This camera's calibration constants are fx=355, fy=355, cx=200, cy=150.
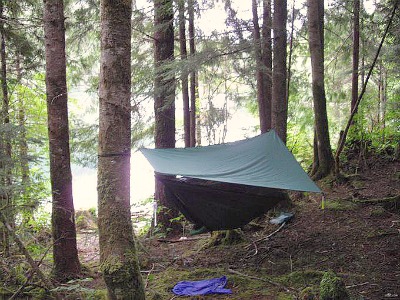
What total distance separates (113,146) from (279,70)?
2876 millimetres

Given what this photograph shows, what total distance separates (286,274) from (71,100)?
5.70 m

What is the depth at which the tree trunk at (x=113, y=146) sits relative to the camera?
1.89 meters

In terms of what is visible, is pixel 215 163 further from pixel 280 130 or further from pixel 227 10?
pixel 227 10

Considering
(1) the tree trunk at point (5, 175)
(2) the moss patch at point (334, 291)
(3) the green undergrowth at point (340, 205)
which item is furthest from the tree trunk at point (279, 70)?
(1) the tree trunk at point (5, 175)

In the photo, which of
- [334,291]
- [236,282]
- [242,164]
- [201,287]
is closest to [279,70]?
[242,164]

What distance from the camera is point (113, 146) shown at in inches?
75.3

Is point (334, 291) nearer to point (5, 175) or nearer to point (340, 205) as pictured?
point (340, 205)

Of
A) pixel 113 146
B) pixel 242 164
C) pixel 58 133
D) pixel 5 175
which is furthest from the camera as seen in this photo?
pixel 242 164

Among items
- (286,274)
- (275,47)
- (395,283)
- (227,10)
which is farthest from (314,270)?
(227,10)

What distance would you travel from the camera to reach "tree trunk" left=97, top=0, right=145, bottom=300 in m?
1.89

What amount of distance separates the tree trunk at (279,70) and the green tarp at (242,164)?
67 centimetres

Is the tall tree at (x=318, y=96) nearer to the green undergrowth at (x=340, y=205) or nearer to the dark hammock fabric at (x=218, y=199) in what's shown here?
the green undergrowth at (x=340, y=205)

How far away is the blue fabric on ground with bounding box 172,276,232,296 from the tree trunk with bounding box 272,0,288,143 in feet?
6.77

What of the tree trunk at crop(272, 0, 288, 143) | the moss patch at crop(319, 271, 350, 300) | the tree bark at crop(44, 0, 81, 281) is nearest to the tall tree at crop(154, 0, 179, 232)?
the tree trunk at crop(272, 0, 288, 143)
